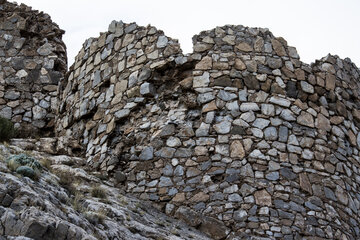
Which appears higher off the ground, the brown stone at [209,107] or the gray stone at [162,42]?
the gray stone at [162,42]

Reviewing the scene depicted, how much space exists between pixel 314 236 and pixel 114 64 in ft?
15.5

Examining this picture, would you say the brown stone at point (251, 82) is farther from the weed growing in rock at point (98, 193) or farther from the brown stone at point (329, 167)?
the weed growing in rock at point (98, 193)

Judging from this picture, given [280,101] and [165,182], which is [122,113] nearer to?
[165,182]

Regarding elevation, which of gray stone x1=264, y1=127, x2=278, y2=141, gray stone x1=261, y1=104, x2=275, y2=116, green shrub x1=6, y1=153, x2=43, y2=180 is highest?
gray stone x1=261, y1=104, x2=275, y2=116

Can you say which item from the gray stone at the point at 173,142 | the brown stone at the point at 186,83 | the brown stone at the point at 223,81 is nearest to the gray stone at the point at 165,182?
the gray stone at the point at 173,142

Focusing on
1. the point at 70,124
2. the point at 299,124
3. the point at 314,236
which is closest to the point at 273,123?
the point at 299,124

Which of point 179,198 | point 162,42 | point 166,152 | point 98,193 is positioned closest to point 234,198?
point 179,198

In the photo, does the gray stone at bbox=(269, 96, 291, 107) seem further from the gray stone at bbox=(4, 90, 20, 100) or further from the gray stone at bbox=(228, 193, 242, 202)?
the gray stone at bbox=(4, 90, 20, 100)

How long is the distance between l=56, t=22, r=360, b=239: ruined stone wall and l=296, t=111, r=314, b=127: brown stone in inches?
0.8

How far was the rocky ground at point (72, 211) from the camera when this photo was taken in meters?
4.80

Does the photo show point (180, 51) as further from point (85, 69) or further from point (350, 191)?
point (350, 191)

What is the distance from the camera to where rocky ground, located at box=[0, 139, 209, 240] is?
15.8 ft

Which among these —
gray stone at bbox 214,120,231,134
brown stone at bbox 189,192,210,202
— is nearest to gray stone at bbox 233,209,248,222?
brown stone at bbox 189,192,210,202

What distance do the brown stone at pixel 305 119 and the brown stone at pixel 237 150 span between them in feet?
3.84
